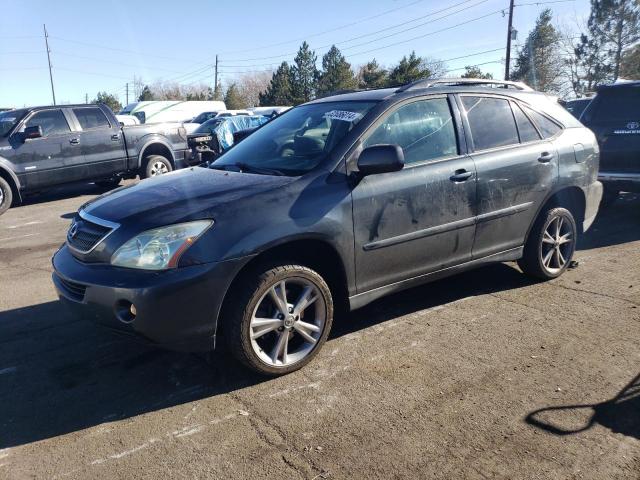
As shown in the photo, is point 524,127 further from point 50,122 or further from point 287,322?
point 50,122

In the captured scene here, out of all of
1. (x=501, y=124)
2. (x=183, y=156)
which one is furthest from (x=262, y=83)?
(x=501, y=124)

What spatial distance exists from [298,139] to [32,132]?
26.6 ft

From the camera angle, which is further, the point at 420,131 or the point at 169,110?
the point at 169,110

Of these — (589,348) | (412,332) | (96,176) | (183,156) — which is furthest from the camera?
(183,156)

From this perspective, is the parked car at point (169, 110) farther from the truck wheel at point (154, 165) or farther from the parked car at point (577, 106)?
the parked car at point (577, 106)

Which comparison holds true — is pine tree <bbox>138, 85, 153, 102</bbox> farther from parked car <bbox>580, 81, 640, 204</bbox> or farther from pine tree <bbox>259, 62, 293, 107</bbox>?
parked car <bbox>580, 81, 640, 204</bbox>

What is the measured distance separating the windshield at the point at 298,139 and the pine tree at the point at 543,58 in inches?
1923

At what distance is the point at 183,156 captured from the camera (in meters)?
13.1

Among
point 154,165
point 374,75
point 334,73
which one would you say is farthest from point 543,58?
point 154,165

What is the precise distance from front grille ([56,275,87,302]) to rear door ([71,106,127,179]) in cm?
831

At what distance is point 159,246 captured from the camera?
3137 millimetres

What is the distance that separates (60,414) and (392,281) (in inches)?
91.4

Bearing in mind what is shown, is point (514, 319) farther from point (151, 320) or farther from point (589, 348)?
point (151, 320)

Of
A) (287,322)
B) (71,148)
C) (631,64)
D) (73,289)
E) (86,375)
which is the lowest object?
(86,375)
